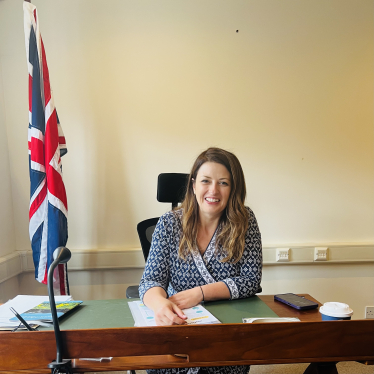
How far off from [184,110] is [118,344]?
1.90m

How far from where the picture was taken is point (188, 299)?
1.26 metres

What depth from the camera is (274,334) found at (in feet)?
2.62

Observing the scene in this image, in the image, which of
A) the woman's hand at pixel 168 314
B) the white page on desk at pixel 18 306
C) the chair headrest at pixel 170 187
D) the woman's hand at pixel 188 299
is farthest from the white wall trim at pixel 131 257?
the woman's hand at pixel 168 314

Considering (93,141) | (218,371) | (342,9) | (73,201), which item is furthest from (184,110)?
(218,371)

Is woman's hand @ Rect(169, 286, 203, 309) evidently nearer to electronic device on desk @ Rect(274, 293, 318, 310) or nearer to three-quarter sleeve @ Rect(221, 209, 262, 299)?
three-quarter sleeve @ Rect(221, 209, 262, 299)

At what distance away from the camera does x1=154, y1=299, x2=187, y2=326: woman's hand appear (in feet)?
3.49

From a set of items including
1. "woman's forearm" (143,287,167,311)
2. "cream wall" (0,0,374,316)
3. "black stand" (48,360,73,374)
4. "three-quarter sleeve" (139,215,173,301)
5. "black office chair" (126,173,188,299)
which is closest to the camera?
"black stand" (48,360,73,374)

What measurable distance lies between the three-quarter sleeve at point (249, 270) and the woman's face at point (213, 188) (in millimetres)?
191

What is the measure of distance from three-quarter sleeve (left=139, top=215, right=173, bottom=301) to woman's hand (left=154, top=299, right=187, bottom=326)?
0.72ft

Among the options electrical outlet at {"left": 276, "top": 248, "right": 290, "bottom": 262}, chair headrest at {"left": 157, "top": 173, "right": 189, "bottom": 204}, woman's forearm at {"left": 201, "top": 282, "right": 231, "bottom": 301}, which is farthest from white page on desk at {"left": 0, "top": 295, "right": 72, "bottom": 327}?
electrical outlet at {"left": 276, "top": 248, "right": 290, "bottom": 262}

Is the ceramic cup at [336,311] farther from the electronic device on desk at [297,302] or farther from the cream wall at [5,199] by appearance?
the cream wall at [5,199]

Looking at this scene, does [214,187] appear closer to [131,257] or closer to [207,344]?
[207,344]

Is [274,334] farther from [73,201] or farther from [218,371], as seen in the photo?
[73,201]

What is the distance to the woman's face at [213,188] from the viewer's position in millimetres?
1479
